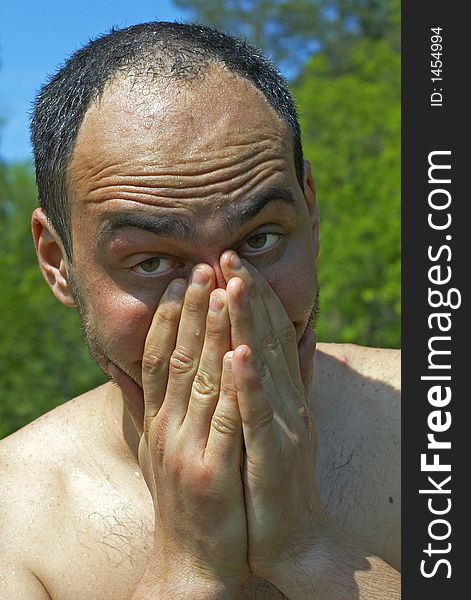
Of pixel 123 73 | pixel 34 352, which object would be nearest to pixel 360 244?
pixel 34 352

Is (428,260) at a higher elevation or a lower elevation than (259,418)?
higher

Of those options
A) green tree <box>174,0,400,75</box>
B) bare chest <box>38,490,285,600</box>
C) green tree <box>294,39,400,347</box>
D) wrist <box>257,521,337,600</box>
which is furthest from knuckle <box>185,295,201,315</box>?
green tree <box>174,0,400,75</box>

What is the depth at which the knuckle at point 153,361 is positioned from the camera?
2625 mm

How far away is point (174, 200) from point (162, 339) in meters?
0.39

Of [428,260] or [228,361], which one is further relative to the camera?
[428,260]

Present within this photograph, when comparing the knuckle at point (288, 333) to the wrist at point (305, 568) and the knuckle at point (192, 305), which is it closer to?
the knuckle at point (192, 305)

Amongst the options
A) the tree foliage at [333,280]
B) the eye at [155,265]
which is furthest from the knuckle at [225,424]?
the tree foliage at [333,280]

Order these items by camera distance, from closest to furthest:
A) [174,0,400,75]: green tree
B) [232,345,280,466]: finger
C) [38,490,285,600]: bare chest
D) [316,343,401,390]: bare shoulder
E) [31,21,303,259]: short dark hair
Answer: [232,345,280,466]: finger
[31,21,303,259]: short dark hair
[38,490,285,600]: bare chest
[316,343,401,390]: bare shoulder
[174,0,400,75]: green tree

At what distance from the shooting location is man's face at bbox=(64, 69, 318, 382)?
8.66 ft

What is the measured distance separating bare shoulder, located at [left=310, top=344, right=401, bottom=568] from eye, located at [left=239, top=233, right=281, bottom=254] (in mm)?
945

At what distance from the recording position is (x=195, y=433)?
2592 mm

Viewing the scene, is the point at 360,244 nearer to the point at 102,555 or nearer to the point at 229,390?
the point at 102,555

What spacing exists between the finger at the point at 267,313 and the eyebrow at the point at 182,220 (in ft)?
0.39

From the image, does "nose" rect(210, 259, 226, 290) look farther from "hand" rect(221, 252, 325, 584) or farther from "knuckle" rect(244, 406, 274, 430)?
"knuckle" rect(244, 406, 274, 430)
